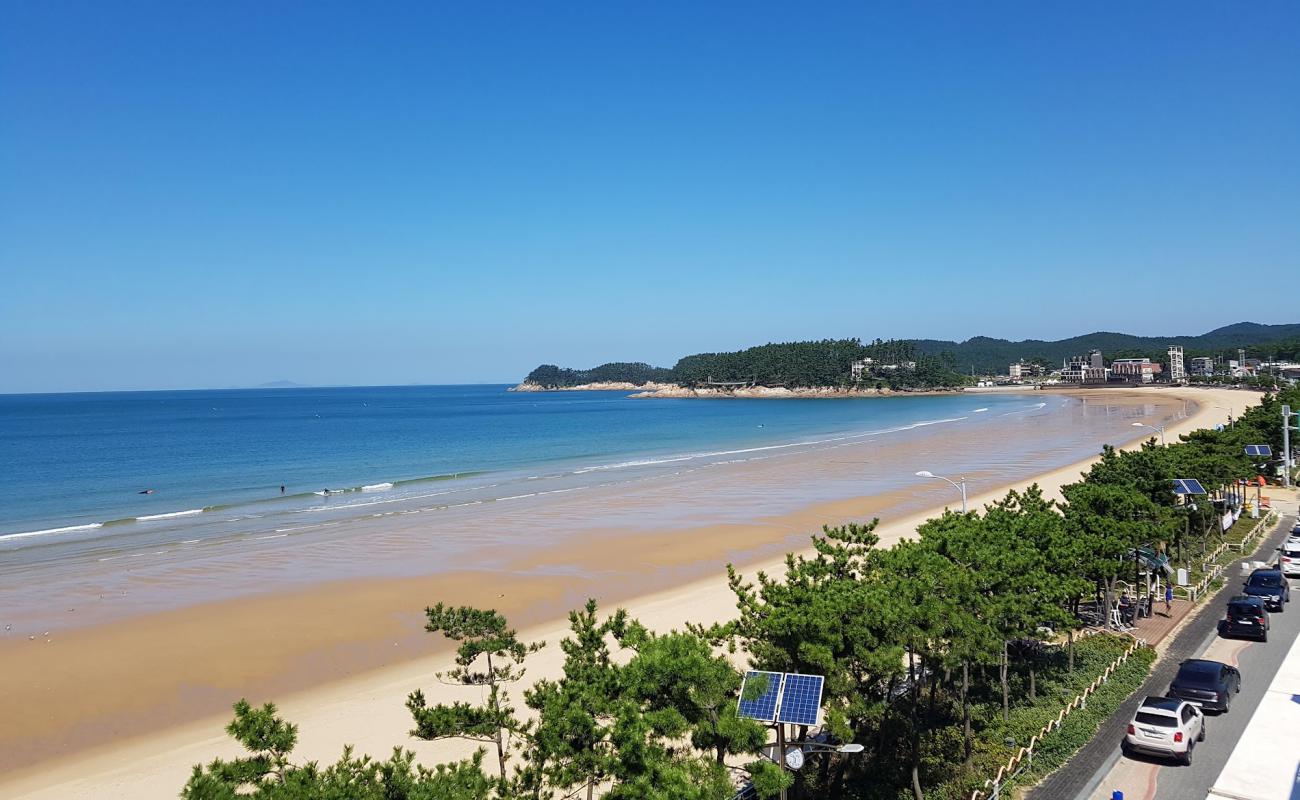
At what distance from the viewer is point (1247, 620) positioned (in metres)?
20.1

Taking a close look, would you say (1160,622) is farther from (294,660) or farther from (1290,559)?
(294,660)

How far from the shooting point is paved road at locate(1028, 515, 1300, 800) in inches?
510

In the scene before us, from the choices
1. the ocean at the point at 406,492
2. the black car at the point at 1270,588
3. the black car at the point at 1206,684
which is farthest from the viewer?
the ocean at the point at 406,492

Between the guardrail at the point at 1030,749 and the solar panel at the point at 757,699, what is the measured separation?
4838mm

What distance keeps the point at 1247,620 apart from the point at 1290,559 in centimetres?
921

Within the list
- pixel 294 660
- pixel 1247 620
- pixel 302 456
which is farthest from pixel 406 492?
pixel 1247 620

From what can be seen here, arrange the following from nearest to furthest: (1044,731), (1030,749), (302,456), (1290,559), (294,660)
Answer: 1. (1030,749)
2. (1044,731)
3. (294,660)
4. (1290,559)
5. (302,456)

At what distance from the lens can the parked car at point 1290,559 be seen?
85.2 ft

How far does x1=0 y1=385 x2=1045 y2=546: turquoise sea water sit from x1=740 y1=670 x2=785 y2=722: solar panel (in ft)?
144

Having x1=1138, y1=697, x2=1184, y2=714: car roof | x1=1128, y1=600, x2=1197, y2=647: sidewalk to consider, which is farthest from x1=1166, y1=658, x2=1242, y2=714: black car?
x1=1128, y1=600, x2=1197, y2=647: sidewalk

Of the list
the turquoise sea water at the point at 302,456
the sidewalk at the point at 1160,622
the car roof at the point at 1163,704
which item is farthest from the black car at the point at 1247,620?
the turquoise sea water at the point at 302,456

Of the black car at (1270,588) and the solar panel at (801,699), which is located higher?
the solar panel at (801,699)

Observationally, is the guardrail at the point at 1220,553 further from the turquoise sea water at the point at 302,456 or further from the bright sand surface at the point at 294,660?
the turquoise sea water at the point at 302,456

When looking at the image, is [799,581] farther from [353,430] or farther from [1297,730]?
[353,430]
